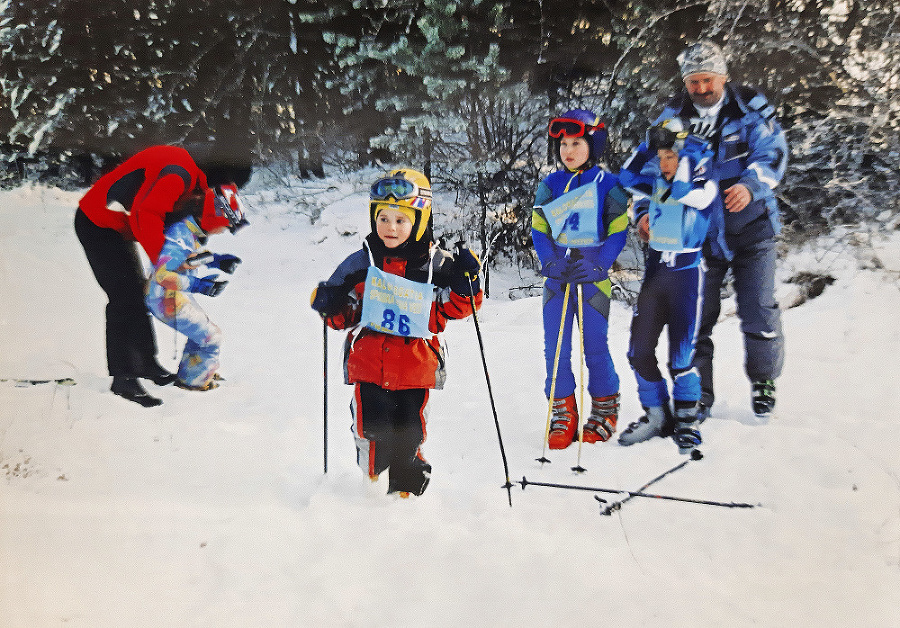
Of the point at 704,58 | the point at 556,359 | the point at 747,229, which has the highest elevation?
the point at 704,58

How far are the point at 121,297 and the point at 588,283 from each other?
6.42ft

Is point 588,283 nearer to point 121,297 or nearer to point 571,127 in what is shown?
point 571,127

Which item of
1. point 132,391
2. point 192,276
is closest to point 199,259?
point 192,276

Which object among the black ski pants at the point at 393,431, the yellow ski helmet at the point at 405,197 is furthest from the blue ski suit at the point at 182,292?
the yellow ski helmet at the point at 405,197

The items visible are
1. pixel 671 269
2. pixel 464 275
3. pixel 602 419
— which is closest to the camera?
pixel 464 275

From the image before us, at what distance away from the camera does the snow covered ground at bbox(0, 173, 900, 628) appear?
6.33 ft

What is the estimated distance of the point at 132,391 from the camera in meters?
2.34

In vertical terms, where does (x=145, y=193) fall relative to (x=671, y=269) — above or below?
above

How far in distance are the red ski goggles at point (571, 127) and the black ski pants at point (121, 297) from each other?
5.95 feet

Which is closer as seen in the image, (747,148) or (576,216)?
(747,148)

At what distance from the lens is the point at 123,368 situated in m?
2.35

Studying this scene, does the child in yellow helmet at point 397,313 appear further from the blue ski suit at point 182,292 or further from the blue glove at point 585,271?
the blue ski suit at point 182,292

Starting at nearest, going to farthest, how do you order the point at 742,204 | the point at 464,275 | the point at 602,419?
the point at 464,275
the point at 742,204
the point at 602,419

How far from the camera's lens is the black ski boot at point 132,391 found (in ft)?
7.63
